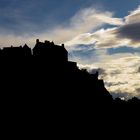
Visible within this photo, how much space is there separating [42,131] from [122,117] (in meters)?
72.2

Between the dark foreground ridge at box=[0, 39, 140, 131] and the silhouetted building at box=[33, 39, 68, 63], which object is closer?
the dark foreground ridge at box=[0, 39, 140, 131]

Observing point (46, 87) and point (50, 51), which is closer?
point (46, 87)

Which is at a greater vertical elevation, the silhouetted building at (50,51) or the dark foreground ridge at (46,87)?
the silhouetted building at (50,51)

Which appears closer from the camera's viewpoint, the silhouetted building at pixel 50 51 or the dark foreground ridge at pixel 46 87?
the dark foreground ridge at pixel 46 87

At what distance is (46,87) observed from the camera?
124 meters

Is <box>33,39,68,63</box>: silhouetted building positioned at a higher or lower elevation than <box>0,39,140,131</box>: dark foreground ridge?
higher

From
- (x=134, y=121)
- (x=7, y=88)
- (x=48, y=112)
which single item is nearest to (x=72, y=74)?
(x=48, y=112)

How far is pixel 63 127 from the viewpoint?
12131 cm

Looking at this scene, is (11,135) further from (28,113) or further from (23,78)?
(23,78)

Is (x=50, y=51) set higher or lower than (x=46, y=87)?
higher

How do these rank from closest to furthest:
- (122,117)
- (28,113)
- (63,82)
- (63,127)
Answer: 1. (28,113)
2. (63,127)
3. (63,82)
4. (122,117)

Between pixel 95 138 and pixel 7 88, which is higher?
pixel 7 88

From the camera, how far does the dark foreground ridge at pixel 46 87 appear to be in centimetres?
11319

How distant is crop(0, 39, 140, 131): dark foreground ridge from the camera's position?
113 metres
